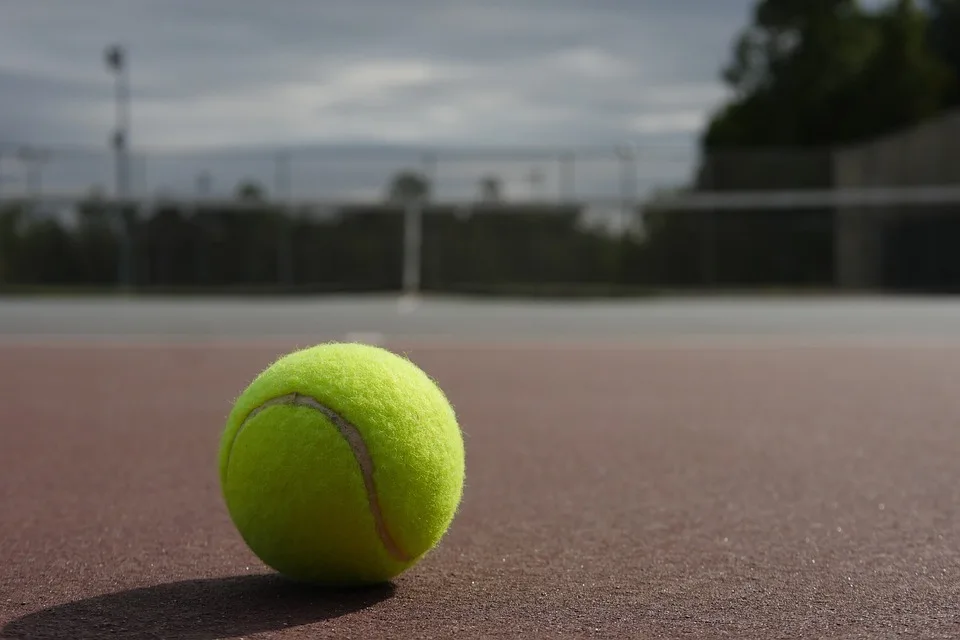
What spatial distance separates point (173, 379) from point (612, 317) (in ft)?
26.0

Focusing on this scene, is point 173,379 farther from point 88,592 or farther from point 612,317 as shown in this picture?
point 612,317

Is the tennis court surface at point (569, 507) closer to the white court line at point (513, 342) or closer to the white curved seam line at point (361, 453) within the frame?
the white curved seam line at point (361, 453)

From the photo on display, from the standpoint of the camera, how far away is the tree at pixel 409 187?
2586cm

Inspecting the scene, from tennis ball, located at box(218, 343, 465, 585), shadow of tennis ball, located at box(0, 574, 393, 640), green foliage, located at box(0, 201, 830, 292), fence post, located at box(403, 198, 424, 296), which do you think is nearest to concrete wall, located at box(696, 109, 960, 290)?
green foliage, located at box(0, 201, 830, 292)

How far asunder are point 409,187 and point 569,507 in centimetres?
2268

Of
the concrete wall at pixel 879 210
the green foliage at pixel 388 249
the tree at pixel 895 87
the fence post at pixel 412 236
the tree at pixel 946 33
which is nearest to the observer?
the fence post at pixel 412 236

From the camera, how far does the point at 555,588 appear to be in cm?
270

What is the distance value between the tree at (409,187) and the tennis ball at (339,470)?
917 inches

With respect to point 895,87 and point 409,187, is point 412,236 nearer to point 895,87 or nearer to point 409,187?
point 409,187

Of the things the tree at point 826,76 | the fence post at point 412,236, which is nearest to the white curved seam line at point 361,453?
the fence post at point 412,236

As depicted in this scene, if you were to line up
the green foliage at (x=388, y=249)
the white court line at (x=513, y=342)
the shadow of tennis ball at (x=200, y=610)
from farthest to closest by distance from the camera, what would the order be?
the green foliage at (x=388, y=249), the white court line at (x=513, y=342), the shadow of tennis ball at (x=200, y=610)

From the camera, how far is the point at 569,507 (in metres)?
3.69

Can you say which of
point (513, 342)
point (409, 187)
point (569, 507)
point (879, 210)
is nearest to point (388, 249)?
point (409, 187)

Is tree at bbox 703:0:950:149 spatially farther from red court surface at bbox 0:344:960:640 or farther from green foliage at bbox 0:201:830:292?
red court surface at bbox 0:344:960:640
